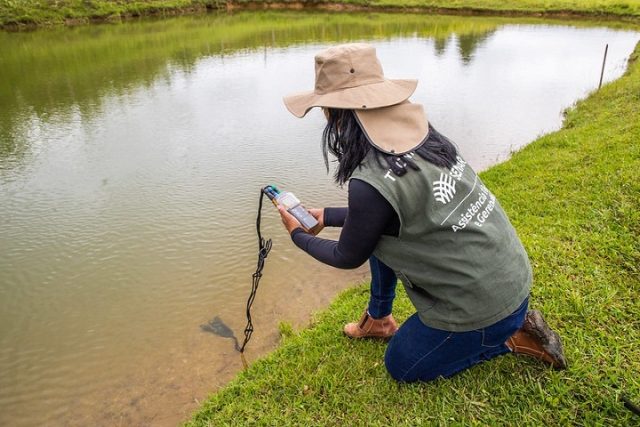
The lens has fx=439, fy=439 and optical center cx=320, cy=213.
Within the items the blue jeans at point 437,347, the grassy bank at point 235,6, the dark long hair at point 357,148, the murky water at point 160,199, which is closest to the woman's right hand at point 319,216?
the blue jeans at point 437,347

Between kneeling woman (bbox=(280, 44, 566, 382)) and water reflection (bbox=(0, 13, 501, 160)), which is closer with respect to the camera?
kneeling woman (bbox=(280, 44, 566, 382))

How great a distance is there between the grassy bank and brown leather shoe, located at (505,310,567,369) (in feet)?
88.6

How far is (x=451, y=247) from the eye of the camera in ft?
5.65

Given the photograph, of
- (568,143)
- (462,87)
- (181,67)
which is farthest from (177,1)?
(568,143)

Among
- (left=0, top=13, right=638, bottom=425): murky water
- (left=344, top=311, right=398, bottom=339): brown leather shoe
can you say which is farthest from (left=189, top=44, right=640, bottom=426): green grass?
(left=0, top=13, right=638, bottom=425): murky water

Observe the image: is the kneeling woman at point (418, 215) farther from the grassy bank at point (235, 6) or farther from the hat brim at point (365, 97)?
the grassy bank at point (235, 6)

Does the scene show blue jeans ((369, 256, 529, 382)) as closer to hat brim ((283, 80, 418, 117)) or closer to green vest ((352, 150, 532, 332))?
green vest ((352, 150, 532, 332))

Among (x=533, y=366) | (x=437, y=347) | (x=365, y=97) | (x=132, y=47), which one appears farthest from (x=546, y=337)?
(x=132, y=47)

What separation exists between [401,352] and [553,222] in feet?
7.53

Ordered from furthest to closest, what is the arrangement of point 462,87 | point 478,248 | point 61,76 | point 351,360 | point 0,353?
point 61,76 → point 462,87 → point 0,353 → point 351,360 → point 478,248

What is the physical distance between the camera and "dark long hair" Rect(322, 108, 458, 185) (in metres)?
1.60

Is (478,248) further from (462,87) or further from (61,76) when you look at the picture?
(61,76)

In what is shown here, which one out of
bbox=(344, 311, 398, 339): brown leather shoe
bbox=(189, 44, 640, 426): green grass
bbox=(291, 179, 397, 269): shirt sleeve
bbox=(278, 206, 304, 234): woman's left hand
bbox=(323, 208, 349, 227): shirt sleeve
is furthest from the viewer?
bbox=(344, 311, 398, 339): brown leather shoe

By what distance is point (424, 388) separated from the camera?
2.22 metres
